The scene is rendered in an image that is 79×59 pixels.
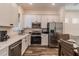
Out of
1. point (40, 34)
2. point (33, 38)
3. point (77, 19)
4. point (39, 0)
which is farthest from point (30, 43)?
point (39, 0)

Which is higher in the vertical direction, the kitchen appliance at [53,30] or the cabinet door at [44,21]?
the cabinet door at [44,21]

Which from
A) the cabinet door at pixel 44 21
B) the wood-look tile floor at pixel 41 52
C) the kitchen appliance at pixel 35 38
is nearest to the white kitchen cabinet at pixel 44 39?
the kitchen appliance at pixel 35 38

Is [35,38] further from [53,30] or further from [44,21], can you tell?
[44,21]

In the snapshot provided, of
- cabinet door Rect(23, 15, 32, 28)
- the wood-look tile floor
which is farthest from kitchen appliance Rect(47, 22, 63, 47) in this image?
cabinet door Rect(23, 15, 32, 28)

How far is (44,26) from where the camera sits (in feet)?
22.8

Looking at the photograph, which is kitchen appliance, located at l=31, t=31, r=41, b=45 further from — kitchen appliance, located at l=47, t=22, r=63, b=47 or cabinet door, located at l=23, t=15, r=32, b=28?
cabinet door, located at l=23, t=15, r=32, b=28

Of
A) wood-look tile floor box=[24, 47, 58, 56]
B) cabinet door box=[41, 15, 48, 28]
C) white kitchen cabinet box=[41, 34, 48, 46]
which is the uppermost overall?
cabinet door box=[41, 15, 48, 28]

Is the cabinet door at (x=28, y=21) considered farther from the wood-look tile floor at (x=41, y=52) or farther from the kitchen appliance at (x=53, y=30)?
the wood-look tile floor at (x=41, y=52)

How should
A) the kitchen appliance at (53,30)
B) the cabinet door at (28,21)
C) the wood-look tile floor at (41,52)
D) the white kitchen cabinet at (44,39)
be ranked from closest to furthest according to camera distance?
the wood-look tile floor at (41,52), the kitchen appliance at (53,30), the white kitchen cabinet at (44,39), the cabinet door at (28,21)

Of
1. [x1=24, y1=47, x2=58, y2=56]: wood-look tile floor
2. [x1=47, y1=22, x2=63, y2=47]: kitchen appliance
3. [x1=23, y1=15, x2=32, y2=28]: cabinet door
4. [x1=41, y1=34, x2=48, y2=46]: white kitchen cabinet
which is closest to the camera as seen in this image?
[x1=24, y1=47, x2=58, y2=56]: wood-look tile floor

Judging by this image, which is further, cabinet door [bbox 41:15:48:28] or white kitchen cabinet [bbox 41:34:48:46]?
cabinet door [bbox 41:15:48:28]

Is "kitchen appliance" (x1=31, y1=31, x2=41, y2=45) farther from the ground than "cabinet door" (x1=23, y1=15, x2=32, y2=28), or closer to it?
closer to it

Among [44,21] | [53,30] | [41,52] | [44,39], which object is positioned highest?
[44,21]

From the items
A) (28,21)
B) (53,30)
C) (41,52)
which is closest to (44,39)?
(53,30)
